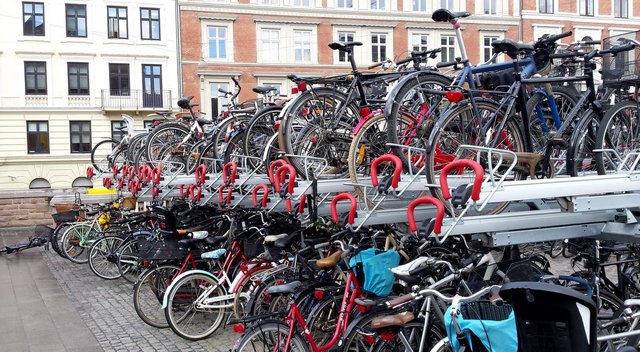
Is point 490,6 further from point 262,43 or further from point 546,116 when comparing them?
point 546,116

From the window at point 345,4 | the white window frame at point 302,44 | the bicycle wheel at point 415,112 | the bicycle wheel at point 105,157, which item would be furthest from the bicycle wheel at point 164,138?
the window at point 345,4

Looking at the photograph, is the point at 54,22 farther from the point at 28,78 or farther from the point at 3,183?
the point at 3,183

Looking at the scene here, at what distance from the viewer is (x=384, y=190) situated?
4758 mm

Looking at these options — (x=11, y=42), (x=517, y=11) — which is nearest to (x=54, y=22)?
(x=11, y=42)

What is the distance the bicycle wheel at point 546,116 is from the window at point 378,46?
→ 2866 centimetres

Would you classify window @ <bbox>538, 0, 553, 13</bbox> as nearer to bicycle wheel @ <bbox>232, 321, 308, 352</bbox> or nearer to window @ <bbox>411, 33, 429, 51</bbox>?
window @ <bbox>411, 33, 429, 51</bbox>

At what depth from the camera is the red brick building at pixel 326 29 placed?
105 ft

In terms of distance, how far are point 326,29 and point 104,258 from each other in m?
24.1

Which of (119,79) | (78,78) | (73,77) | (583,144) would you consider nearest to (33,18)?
(73,77)

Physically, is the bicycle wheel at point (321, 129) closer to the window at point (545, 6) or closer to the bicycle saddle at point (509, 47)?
the bicycle saddle at point (509, 47)

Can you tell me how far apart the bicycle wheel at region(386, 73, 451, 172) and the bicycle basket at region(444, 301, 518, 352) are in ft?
5.60

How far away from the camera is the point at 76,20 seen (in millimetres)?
30750

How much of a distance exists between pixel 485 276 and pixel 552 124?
185cm

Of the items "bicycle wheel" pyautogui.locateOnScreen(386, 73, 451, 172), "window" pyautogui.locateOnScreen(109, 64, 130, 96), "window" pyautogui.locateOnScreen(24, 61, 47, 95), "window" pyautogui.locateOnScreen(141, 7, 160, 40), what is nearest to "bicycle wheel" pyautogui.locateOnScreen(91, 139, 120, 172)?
"window" pyautogui.locateOnScreen(109, 64, 130, 96)
